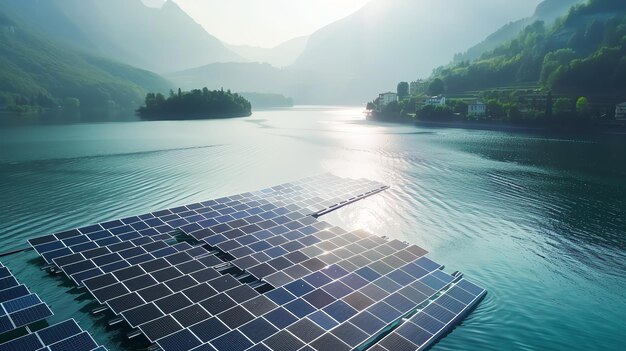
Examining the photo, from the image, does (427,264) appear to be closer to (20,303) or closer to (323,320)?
(323,320)

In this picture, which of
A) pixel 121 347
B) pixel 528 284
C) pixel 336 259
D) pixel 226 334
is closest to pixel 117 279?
pixel 121 347

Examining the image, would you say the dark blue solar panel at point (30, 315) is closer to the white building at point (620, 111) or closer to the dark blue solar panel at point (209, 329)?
the dark blue solar panel at point (209, 329)

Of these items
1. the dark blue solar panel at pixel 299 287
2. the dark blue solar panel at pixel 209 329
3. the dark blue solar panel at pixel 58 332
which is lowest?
the dark blue solar panel at pixel 299 287

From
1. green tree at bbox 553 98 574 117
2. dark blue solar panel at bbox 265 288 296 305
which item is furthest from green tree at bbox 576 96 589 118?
dark blue solar panel at bbox 265 288 296 305

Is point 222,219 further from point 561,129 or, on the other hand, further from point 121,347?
point 561,129

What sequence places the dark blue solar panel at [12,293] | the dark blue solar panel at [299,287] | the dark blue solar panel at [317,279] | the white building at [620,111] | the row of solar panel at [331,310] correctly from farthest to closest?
the white building at [620,111] < the dark blue solar panel at [317,279] < the dark blue solar panel at [299,287] < the dark blue solar panel at [12,293] < the row of solar panel at [331,310]

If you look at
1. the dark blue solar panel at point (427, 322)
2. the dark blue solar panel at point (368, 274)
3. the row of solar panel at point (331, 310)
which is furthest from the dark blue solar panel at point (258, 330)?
the dark blue solar panel at point (368, 274)

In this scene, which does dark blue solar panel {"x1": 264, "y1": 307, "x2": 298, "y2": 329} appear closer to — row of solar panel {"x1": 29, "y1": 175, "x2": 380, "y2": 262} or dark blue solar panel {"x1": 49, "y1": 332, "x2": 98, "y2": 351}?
dark blue solar panel {"x1": 49, "y1": 332, "x2": 98, "y2": 351}
